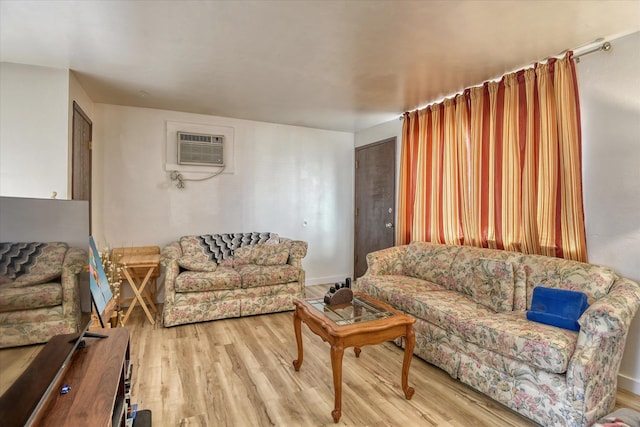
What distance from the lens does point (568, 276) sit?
2383mm

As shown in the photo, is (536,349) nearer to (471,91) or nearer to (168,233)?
(471,91)

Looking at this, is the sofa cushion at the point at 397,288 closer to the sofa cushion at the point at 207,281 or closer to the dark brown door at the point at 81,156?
the sofa cushion at the point at 207,281

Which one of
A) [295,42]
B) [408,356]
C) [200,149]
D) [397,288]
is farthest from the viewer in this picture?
[200,149]

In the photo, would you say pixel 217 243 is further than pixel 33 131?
Yes

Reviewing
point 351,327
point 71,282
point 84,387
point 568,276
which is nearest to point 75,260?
point 71,282

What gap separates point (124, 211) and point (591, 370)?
4530mm

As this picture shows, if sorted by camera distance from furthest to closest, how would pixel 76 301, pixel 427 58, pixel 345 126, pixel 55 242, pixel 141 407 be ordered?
pixel 345 126, pixel 427 58, pixel 141 407, pixel 76 301, pixel 55 242

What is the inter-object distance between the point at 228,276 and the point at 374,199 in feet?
8.06

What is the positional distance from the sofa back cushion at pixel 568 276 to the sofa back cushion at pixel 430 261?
2.21 ft

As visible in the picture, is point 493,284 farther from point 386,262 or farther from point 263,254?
point 263,254

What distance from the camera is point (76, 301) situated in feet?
4.59

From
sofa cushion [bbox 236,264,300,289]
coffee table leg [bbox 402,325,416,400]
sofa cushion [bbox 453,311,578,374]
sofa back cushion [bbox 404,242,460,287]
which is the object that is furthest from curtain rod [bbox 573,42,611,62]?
sofa cushion [bbox 236,264,300,289]

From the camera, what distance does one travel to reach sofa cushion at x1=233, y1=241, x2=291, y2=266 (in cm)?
401

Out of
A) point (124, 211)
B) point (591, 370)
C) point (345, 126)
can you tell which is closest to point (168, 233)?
point (124, 211)
